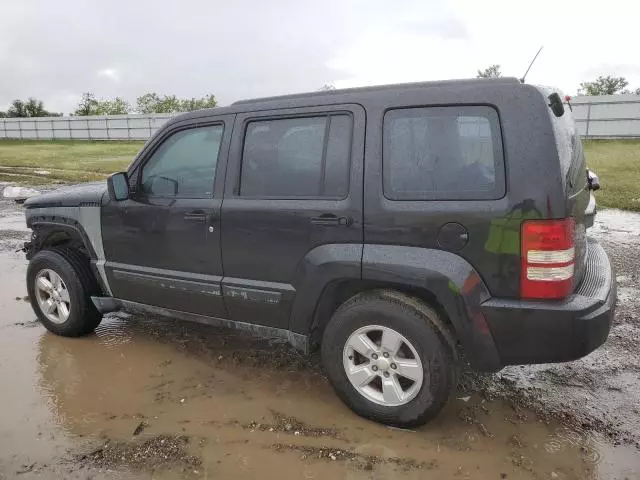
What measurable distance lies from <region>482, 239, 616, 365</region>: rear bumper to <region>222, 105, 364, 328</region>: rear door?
88cm

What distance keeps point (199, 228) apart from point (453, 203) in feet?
5.60

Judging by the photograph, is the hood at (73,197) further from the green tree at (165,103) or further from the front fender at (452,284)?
the green tree at (165,103)

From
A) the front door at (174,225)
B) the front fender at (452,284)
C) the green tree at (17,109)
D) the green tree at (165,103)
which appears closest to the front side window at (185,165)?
the front door at (174,225)

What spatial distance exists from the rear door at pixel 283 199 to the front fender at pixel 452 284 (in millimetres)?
269

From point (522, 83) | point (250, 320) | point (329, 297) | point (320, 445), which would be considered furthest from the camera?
point (250, 320)

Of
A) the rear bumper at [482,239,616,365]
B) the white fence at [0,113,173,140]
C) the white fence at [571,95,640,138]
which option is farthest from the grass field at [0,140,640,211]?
the white fence at [0,113,173,140]

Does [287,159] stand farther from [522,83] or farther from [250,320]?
[522,83]

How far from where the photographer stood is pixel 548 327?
2.66m

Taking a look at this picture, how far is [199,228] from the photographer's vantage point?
141 inches

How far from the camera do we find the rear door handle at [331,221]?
3.03m

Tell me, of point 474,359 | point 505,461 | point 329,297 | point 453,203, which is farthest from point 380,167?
point 505,461

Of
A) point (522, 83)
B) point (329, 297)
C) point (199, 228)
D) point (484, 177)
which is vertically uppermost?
point (522, 83)

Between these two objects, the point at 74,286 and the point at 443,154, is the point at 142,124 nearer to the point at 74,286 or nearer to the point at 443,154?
the point at 74,286

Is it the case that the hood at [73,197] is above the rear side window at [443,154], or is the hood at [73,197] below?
below
